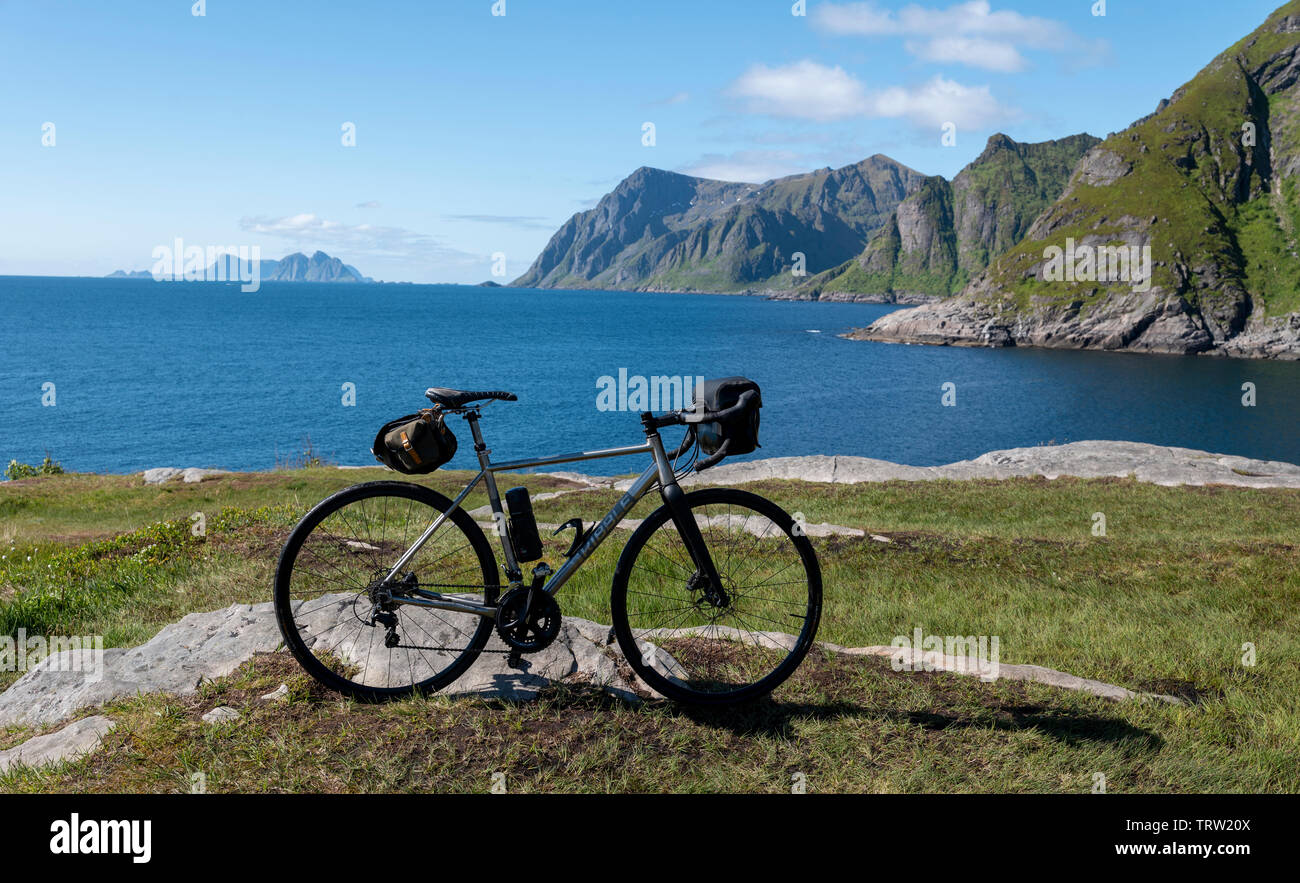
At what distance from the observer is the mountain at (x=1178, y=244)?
12962 centimetres

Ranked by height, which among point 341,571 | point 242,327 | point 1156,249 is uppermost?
point 1156,249

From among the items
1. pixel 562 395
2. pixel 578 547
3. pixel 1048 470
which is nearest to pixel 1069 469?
pixel 1048 470

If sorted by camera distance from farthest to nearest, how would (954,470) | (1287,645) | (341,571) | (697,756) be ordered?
(954,470)
(1287,645)
(341,571)
(697,756)

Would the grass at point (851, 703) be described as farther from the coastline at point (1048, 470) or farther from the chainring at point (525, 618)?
the coastline at point (1048, 470)

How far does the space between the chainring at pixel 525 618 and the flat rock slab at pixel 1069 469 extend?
818 inches

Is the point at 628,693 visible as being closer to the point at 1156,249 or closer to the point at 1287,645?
the point at 1287,645

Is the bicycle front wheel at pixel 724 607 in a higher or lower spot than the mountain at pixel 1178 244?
lower

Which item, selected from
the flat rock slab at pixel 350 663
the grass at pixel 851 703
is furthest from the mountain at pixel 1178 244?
the flat rock slab at pixel 350 663

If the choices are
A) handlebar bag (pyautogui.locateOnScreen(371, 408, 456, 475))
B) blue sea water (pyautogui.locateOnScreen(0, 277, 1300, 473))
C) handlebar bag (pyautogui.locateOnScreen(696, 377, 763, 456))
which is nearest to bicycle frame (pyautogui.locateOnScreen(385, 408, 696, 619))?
handlebar bag (pyautogui.locateOnScreen(371, 408, 456, 475))

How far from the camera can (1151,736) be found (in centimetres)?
550

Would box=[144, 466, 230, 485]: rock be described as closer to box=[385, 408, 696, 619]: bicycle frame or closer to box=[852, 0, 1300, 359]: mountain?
box=[385, 408, 696, 619]: bicycle frame
